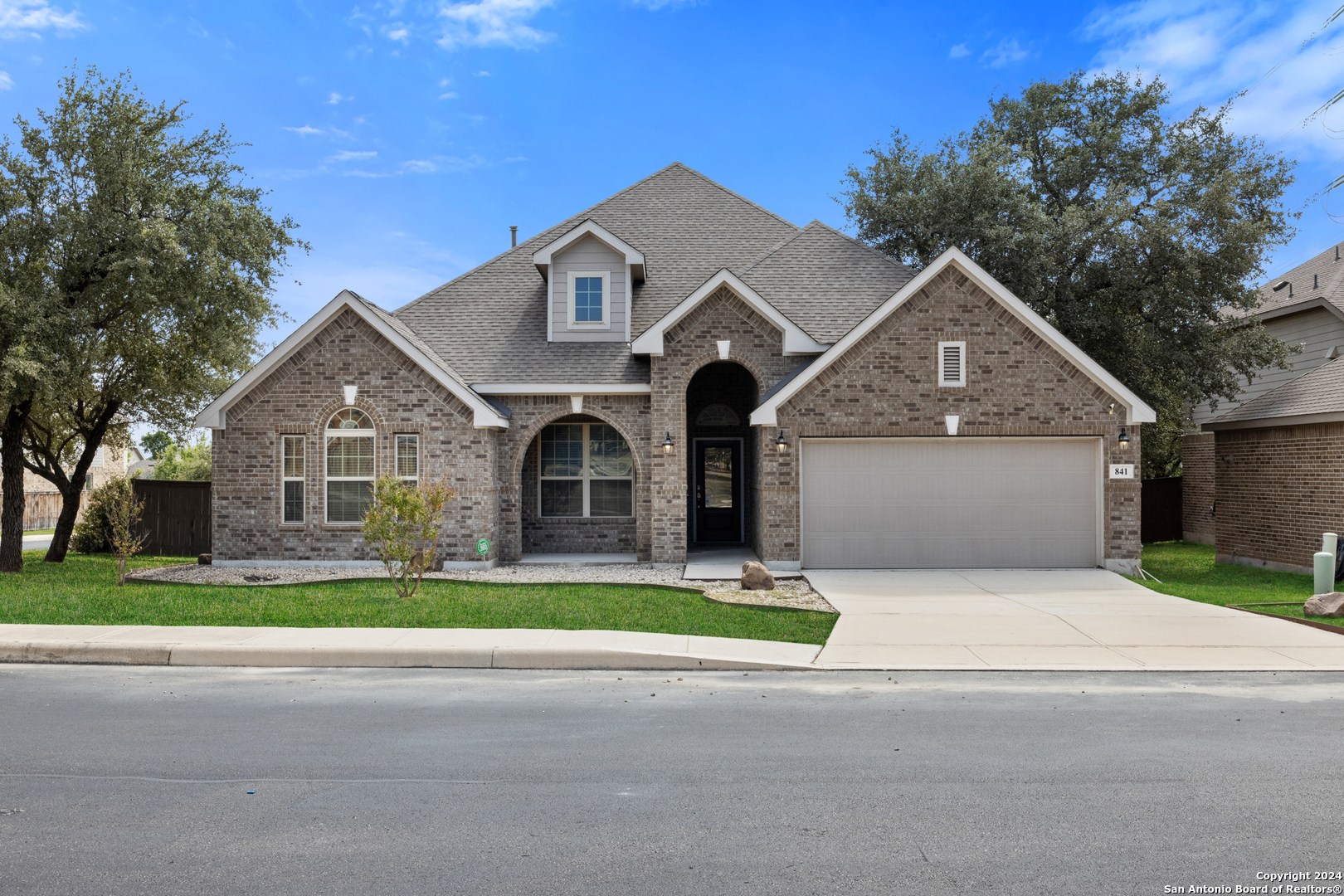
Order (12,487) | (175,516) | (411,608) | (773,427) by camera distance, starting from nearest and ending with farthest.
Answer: (411,608) → (773,427) → (12,487) → (175,516)

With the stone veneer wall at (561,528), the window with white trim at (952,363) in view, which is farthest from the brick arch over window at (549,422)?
the window with white trim at (952,363)

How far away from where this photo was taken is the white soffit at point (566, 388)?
54.4 ft

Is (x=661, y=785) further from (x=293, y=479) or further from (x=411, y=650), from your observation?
(x=293, y=479)

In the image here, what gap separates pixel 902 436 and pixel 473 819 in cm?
1230

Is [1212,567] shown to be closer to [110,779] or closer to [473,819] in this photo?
[473,819]

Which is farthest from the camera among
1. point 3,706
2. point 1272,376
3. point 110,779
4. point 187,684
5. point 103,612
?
point 1272,376

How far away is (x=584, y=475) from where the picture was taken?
1797 cm

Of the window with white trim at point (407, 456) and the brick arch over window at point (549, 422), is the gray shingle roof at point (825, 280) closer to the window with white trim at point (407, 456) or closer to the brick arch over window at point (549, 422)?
the brick arch over window at point (549, 422)

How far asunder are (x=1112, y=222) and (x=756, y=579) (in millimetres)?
12843

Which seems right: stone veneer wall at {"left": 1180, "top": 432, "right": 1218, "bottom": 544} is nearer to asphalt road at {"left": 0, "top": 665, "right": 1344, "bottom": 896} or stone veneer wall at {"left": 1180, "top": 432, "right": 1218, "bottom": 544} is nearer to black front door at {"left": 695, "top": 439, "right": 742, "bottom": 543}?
black front door at {"left": 695, "top": 439, "right": 742, "bottom": 543}

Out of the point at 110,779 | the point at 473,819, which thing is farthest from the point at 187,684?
the point at 473,819

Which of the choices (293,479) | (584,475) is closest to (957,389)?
(584,475)

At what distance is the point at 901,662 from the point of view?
8711 mm

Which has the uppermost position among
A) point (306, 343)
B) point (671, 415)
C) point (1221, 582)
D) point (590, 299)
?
point (590, 299)
